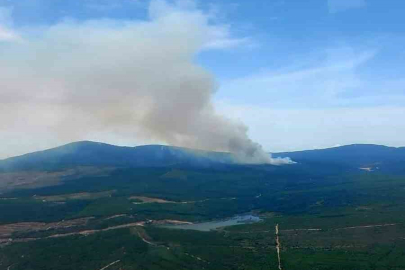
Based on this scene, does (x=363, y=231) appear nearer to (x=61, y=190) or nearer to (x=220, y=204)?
(x=220, y=204)

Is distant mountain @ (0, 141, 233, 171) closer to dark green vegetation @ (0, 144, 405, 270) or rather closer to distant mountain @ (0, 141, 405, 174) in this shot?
distant mountain @ (0, 141, 405, 174)

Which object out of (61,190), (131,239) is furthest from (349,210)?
(61,190)

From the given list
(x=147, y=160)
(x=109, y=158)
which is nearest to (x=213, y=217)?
(x=147, y=160)

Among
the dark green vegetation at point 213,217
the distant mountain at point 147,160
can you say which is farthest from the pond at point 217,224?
the distant mountain at point 147,160

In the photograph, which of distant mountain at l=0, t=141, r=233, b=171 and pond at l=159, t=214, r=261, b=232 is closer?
pond at l=159, t=214, r=261, b=232

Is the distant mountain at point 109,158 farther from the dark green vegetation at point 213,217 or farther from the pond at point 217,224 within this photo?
the pond at point 217,224

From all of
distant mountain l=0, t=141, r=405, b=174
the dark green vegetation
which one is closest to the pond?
the dark green vegetation

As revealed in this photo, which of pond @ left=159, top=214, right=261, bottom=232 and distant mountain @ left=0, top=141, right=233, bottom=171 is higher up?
distant mountain @ left=0, top=141, right=233, bottom=171
